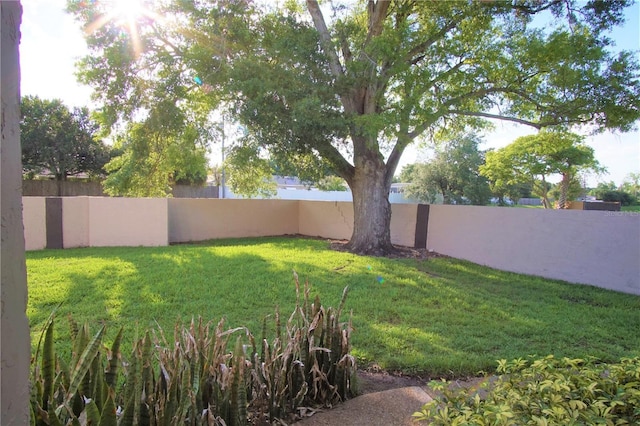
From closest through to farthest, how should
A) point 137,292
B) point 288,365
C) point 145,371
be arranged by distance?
1. point 145,371
2. point 288,365
3. point 137,292

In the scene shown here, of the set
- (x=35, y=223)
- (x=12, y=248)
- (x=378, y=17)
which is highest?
(x=378, y=17)

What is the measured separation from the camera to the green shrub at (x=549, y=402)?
1663 millimetres

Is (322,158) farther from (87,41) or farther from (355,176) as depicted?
(87,41)

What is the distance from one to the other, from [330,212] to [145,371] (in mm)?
11887

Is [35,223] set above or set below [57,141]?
below

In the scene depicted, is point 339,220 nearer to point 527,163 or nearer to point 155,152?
point 155,152

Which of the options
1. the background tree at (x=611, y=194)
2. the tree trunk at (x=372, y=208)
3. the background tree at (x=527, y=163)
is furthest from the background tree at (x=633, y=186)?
the tree trunk at (x=372, y=208)

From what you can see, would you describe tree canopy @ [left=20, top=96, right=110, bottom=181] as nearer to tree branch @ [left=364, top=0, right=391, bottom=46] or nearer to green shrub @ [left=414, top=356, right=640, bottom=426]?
tree branch @ [left=364, top=0, right=391, bottom=46]

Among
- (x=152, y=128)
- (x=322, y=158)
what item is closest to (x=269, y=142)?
(x=322, y=158)

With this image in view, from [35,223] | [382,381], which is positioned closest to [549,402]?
[382,381]

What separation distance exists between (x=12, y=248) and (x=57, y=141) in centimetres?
2069

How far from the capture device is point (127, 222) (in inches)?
413

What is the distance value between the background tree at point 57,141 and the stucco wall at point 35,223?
8.83 metres

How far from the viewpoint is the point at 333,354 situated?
2863 millimetres
